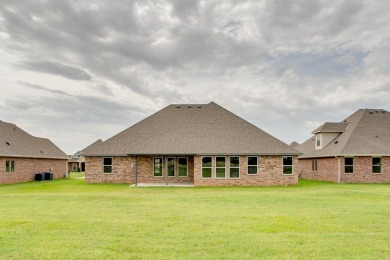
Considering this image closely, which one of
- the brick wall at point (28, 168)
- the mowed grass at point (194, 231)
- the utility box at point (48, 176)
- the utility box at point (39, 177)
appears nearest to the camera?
the mowed grass at point (194, 231)

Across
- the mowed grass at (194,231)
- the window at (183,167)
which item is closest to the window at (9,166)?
the window at (183,167)

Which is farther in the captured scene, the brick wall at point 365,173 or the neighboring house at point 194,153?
the brick wall at point 365,173

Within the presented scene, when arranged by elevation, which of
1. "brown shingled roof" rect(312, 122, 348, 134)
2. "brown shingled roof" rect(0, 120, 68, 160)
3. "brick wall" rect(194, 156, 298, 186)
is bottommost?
"brick wall" rect(194, 156, 298, 186)

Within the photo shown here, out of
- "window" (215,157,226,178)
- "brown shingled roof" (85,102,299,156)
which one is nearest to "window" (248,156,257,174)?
"brown shingled roof" (85,102,299,156)

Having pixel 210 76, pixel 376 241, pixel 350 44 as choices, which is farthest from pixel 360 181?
pixel 376 241

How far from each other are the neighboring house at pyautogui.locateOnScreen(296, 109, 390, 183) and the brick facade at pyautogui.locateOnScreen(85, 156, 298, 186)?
5.95m

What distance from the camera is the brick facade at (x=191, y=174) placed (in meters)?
27.3

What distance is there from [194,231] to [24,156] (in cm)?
2839

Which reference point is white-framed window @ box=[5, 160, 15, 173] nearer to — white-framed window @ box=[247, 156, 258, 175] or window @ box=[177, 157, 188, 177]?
window @ box=[177, 157, 188, 177]

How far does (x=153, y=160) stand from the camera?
29.8 m

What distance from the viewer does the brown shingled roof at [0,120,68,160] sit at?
3224 centimetres

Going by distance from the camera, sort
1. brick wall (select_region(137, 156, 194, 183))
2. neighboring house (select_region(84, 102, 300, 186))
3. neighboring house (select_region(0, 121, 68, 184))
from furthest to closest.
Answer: neighboring house (select_region(0, 121, 68, 184)), brick wall (select_region(137, 156, 194, 183)), neighboring house (select_region(84, 102, 300, 186))

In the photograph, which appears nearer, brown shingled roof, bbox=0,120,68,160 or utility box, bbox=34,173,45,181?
brown shingled roof, bbox=0,120,68,160

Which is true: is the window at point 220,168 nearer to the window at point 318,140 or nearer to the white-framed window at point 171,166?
the white-framed window at point 171,166
